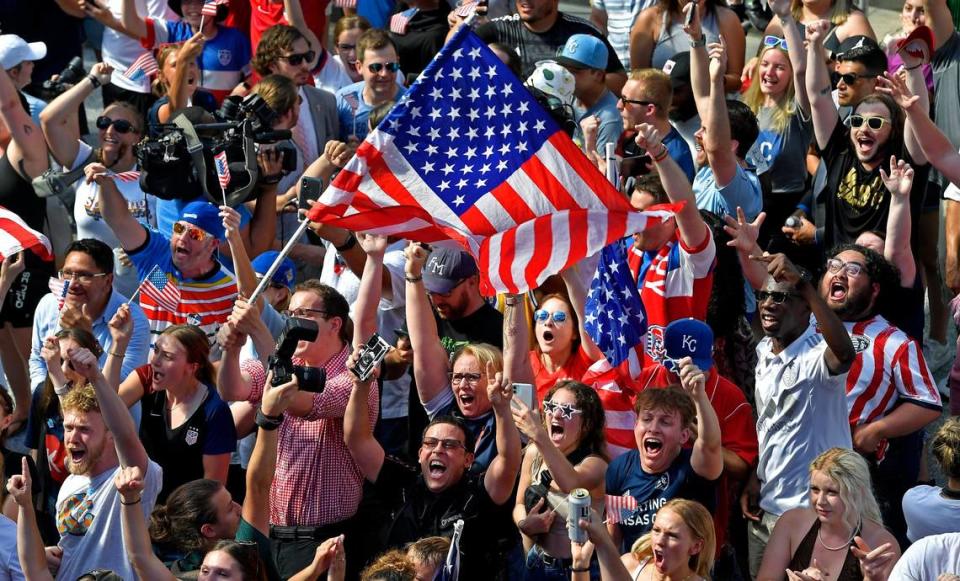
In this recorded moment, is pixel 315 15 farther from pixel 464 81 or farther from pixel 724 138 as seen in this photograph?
pixel 464 81

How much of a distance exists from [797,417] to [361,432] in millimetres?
1908

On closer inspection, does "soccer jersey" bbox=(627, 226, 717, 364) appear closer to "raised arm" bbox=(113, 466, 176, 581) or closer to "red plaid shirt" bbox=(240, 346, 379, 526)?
"red plaid shirt" bbox=(240, 346, 379, 526)

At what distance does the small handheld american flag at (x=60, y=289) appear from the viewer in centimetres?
925

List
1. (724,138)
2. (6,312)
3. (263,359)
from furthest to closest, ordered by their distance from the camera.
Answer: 1. (6,312)
2. (724,138)
3. (263,359)

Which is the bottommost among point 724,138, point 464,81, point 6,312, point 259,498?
point 6,312

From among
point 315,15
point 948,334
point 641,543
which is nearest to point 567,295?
point 641,543

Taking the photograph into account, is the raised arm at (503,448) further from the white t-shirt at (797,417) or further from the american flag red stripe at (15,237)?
the american flag red stripe at (15,237)

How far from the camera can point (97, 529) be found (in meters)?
7.81

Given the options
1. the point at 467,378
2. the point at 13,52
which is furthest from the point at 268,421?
the point at 13,52

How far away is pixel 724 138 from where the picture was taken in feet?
30.7

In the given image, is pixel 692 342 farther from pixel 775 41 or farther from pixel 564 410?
pixel 775 41

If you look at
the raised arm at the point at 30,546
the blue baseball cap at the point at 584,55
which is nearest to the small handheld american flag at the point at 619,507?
the raised arm at the point at 30,546

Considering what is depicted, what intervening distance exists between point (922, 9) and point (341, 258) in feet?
12.1

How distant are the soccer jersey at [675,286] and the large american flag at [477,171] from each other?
0.96 meters
